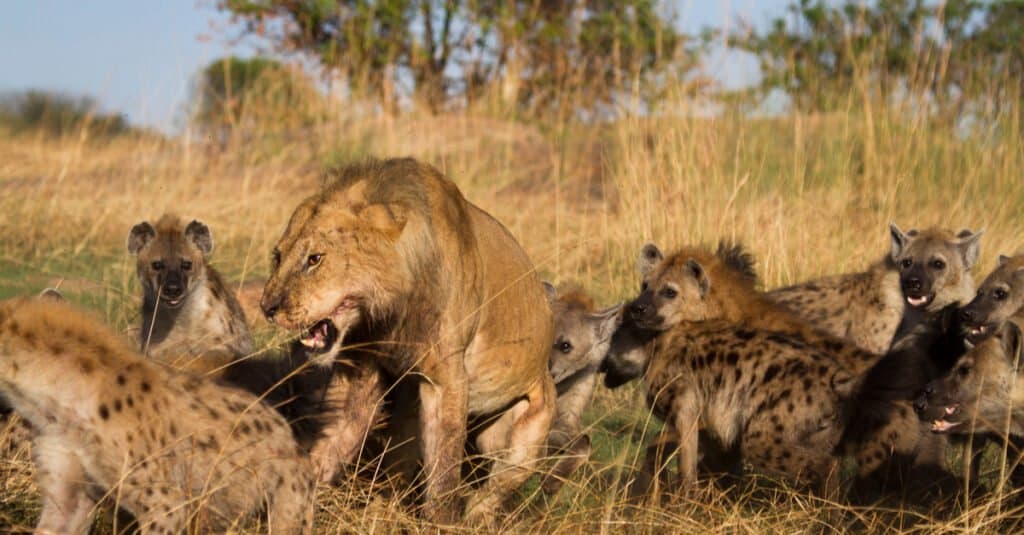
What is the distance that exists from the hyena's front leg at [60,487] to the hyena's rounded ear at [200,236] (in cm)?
362

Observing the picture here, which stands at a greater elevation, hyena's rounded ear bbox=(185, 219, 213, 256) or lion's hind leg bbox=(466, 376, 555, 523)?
hyena's rounded ear bbox=(185, 219, 213, 256)

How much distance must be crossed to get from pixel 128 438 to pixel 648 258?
3556 millimetres

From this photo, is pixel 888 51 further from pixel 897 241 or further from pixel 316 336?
pixel 316 336

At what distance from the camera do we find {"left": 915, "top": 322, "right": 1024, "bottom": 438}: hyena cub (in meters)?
4.68

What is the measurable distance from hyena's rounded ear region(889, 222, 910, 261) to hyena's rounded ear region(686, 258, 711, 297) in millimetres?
1947

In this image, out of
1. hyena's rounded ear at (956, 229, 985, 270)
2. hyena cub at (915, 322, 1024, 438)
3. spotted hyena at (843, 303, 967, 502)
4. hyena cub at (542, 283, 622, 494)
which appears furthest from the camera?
hyena's rounded ear at (956, 229, 985, 270)

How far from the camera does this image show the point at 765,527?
486 centimetres

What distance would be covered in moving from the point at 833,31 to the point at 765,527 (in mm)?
11594

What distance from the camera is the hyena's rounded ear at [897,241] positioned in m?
7.95

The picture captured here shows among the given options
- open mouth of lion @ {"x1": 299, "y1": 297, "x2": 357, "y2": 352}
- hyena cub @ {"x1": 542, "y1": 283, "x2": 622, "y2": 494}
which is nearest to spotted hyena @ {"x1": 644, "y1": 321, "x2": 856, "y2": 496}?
hyena cub @ {"x1": 542, "y1": 283, "x2": 622, "y2": 494}

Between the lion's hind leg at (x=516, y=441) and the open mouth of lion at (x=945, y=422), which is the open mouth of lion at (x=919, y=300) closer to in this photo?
the open mouth of lion at (x=945, y=422)

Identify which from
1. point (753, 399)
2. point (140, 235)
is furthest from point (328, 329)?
point (140, 235)

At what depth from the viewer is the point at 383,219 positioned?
13.9ft

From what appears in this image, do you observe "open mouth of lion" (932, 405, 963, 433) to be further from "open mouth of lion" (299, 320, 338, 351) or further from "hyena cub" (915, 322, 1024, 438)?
"open mouth of lion" (299, 320, 338, 351)
